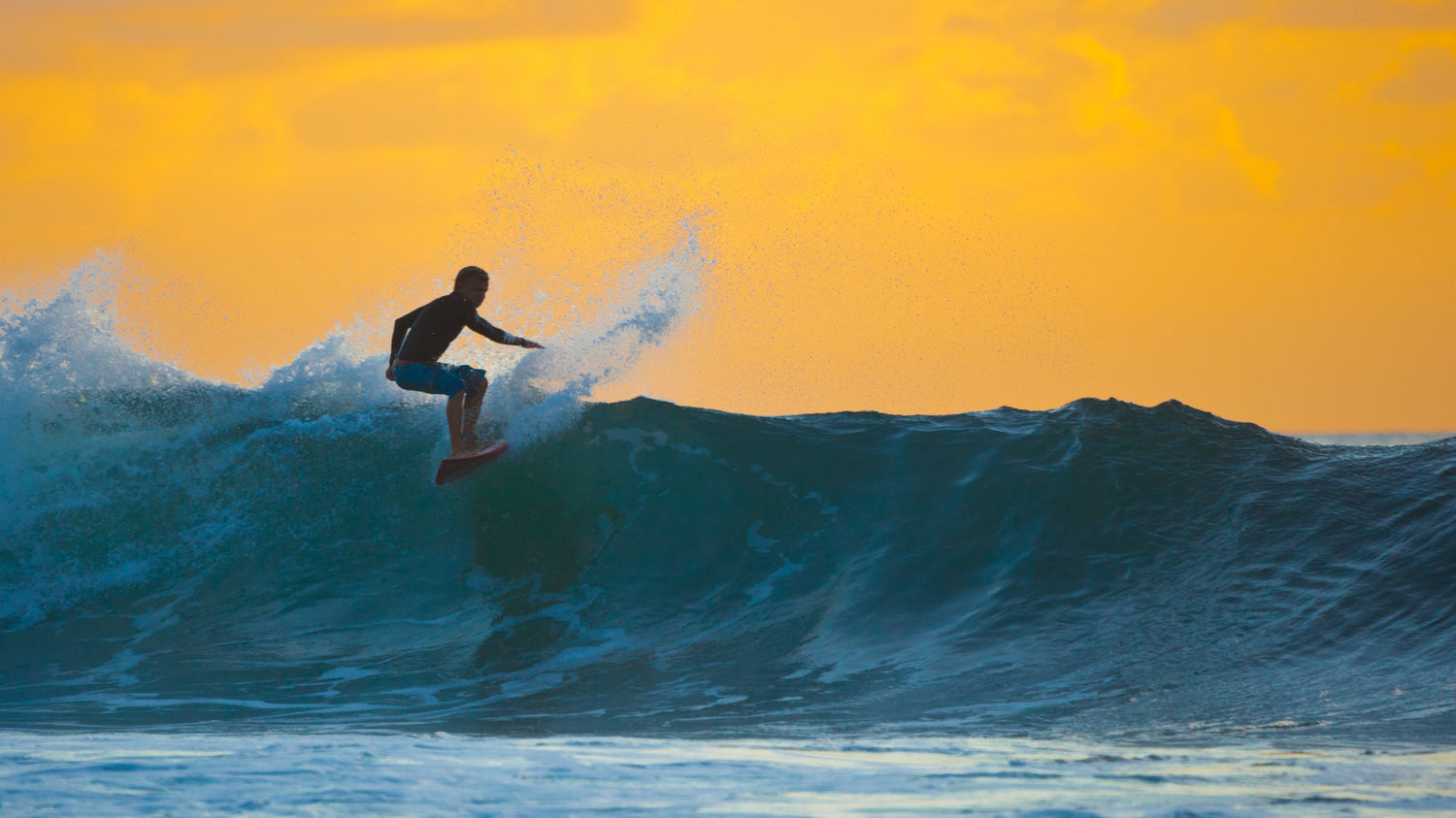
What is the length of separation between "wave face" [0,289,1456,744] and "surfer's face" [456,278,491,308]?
2008mm

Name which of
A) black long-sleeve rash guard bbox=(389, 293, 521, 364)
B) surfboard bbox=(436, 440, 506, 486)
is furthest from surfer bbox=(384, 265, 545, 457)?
surfboard bbox=(436, 440, 506, 486)

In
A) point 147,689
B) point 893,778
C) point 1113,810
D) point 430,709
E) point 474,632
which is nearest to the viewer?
point 1113,810

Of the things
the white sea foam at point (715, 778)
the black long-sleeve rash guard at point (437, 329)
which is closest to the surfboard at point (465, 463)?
the black long-sleeve rash guard at point (437, 329)

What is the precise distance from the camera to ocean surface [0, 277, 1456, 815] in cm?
484

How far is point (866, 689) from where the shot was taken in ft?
23.2

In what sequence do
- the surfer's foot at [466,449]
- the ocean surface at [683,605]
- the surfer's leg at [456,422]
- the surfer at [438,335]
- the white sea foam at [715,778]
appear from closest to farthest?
the white sea foam at [715,778] < the ocean surface at [683,605] < the surfer at [438,335] < the surfer's leg at [456,422] < the surfer's foot at [466,449]

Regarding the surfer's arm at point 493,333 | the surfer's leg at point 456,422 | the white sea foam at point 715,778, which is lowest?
the white sea foam at point 715,778

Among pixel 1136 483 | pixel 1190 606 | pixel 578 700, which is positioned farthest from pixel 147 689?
pixel 1136 483

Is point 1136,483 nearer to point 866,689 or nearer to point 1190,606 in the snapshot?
point 1190,606

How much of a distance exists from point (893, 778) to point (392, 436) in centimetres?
751

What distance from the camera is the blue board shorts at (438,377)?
885 centimetres

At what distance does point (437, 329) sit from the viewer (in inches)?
348

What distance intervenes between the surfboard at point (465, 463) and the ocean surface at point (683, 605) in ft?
2.14

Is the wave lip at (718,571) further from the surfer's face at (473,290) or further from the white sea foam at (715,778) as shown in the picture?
the surfer's face at (473,290)
